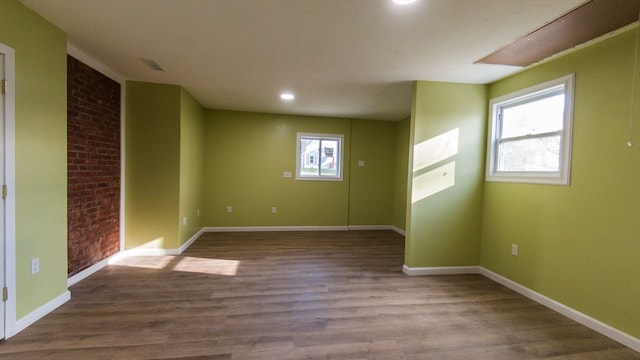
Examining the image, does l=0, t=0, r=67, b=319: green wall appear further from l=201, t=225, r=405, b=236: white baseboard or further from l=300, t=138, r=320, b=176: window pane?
l=300, t=138, r=320, b=176: window pane

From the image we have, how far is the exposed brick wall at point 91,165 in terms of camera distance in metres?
2.83

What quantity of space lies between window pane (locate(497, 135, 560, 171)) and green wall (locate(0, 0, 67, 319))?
442 cm

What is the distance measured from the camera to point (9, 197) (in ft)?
6.37

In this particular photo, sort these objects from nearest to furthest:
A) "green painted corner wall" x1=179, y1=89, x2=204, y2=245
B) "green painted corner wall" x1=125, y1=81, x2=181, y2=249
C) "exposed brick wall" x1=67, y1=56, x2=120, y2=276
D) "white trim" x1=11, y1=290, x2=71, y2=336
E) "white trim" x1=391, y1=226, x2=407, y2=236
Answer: "white trim" x1=11, y1=290, x2=71, y2=336, "exposed brick wall" x1=67, y1=56, x2=120, y2=276, "green painted corner wall" x1=125, y1=81, x2=181, y2=249, "green painted corner wall" x1=179, y1=89, x2=204, y2=245, "white trim" x1=391, y1=226, x2=407, y2=236

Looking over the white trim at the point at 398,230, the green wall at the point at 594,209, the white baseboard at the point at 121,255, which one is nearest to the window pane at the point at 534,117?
the green wall at the point at 594,209

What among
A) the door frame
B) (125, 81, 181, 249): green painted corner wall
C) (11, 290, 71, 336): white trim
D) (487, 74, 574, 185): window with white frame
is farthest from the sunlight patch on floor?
(487, 74, 574, 185): window with white frame

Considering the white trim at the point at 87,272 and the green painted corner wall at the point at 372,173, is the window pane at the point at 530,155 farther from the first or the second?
the white trim at the point at 87,272

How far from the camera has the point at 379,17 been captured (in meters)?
2.00

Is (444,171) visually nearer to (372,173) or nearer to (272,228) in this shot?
(372,173)

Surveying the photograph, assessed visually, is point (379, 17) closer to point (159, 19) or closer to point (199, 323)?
point (159, 19)

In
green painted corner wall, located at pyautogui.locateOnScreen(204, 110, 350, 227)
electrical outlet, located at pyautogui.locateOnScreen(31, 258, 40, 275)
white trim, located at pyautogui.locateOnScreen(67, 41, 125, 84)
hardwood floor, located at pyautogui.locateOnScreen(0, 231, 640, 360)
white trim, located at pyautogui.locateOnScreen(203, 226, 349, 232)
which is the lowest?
hardwood floor, located at pyautogui.locateOnScreen(0, 231, 640, 360)

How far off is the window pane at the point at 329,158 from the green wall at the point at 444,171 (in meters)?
2.62

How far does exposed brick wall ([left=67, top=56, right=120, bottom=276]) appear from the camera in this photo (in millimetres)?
2830

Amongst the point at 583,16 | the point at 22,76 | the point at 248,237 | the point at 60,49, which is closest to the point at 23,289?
the point at 22,76
